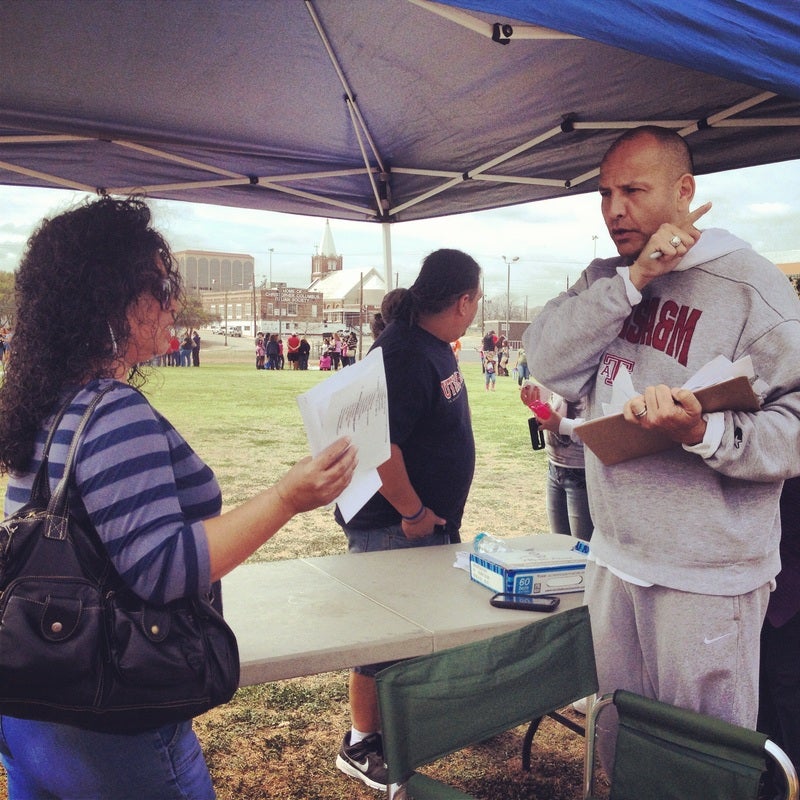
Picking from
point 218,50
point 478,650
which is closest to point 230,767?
point 478,650

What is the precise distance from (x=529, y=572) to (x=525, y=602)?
0.09m

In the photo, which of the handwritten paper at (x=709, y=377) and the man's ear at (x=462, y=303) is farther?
the man's ear at (x=462, y=303)

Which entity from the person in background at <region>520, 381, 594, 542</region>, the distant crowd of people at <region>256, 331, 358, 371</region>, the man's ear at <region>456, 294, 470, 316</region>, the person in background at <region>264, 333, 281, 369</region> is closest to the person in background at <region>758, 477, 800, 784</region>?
the man's ear at <region>456, 294, 470, 316</region>

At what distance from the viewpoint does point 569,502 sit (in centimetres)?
346

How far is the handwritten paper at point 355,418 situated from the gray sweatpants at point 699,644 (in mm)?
631

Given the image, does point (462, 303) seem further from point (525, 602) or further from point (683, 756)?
point (683, 756)

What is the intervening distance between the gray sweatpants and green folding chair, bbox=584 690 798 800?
9 cm

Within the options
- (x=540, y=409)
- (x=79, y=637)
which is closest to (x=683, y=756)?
(x=79, y=637)

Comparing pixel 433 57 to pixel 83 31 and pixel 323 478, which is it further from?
pixel 323 478

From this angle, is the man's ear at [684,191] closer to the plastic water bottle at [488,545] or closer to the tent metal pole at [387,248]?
the plastic water bottle at [488,545]

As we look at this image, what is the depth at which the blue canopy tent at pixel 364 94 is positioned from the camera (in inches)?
74.9

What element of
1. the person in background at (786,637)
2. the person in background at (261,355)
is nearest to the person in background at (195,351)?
the person in background at (261,355)

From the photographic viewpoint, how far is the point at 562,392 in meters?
1.67

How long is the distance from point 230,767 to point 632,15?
2686 millimetres
